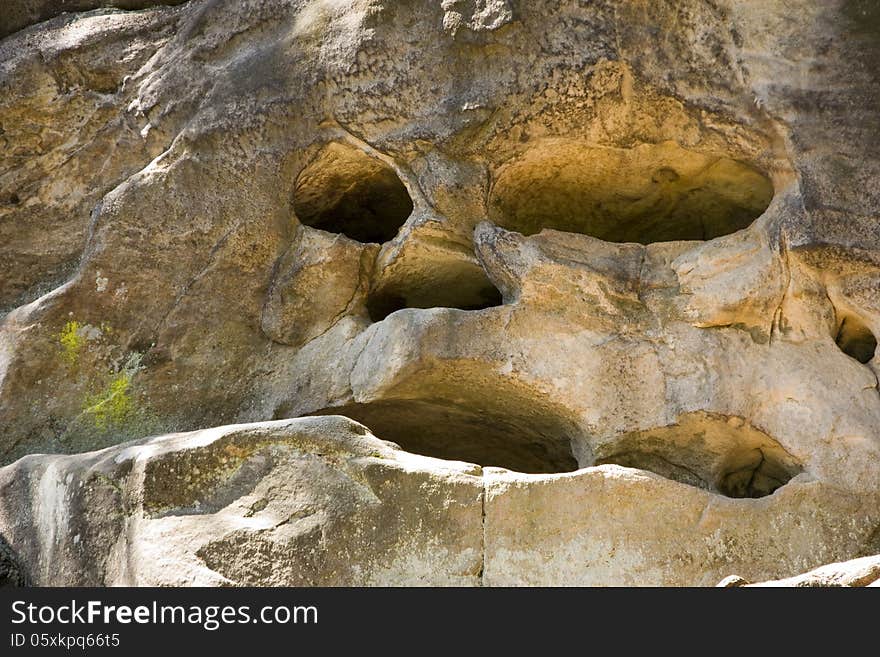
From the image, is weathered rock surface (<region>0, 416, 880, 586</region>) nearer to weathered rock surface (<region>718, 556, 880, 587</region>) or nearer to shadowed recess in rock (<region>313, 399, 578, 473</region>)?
weathered rock surface (<region>718, 556, 880, 587</region>)

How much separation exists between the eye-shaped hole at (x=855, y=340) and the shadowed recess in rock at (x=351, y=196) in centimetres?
149

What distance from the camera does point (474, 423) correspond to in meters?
4.21

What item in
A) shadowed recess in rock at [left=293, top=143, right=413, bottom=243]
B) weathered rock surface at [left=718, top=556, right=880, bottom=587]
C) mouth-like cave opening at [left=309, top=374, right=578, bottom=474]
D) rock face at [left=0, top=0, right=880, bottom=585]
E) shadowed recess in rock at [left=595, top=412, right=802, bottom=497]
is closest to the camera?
weathered rock surface at [left=718, top=556, right=880, bottom=587]

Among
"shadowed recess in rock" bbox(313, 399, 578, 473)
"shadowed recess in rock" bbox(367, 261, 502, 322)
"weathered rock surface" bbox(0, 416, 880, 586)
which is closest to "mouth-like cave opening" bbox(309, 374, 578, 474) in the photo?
"shadowed recess in rock" bbox(313, 399, 578, 473)

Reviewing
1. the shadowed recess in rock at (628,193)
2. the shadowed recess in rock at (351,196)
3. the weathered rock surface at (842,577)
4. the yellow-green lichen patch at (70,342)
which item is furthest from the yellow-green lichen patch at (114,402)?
the weathered rock surface at (842,577)

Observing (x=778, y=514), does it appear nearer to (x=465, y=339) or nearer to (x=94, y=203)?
(x=465, y=339)

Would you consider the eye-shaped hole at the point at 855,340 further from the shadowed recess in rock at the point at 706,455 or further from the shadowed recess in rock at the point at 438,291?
the shadowed recess in rock at the point at 438,291

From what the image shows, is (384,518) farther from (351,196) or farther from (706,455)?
(351,196)

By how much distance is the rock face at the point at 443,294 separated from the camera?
129 inches

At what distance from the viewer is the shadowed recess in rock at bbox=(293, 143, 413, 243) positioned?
4.15 m

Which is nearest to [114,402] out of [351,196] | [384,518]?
[351,196]

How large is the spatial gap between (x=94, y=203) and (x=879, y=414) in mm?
2663

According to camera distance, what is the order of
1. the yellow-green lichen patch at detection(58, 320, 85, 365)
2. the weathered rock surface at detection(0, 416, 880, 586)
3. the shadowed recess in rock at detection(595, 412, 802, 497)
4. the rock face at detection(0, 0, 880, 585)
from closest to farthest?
the weathered rock surface at detection(0, 416, 880, 586)
the rock face at detection(0, 0, 880, 585)
the shadowed recess in rock at detection(595, 412, 802, 497)
the yellow-green lichen patch at detection(58, 320, 85, 365)
